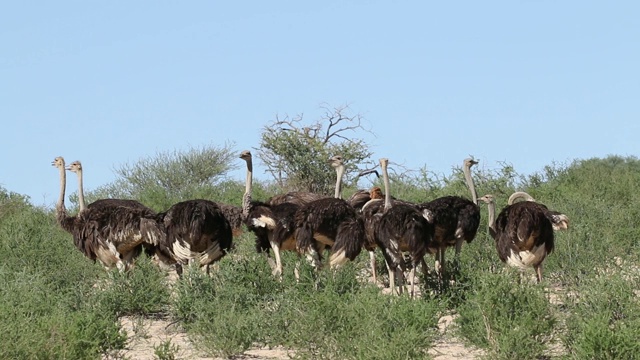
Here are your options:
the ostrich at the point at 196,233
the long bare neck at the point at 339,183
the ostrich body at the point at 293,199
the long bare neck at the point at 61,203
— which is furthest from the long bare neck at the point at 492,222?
the long bare neck at the point at 61,203

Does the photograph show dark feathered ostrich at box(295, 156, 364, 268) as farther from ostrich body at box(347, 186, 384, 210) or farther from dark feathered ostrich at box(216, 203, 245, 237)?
ostrich body at box(347, 186, 384, 210)

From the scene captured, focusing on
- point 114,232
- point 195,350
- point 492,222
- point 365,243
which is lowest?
point 195,350

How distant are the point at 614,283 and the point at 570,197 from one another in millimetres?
9720

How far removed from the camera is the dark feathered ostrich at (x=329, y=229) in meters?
12.8

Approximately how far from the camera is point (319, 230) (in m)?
13.0

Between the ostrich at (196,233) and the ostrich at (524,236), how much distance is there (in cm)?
260

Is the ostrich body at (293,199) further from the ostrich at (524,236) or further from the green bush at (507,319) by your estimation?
the green bush at (507,319)

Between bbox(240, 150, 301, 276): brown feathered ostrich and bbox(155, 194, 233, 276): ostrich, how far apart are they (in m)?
0.59

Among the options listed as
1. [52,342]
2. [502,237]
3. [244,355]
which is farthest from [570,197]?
[52,342]

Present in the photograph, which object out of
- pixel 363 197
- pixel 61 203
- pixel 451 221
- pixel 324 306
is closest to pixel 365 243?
pixel 451 221

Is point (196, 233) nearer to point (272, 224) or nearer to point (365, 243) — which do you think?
point (272, 224)

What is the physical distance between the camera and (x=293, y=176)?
2689cm

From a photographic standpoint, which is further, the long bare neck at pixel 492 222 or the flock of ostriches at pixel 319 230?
the long bare neck at pixel 492 222

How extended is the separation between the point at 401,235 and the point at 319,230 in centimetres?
99
